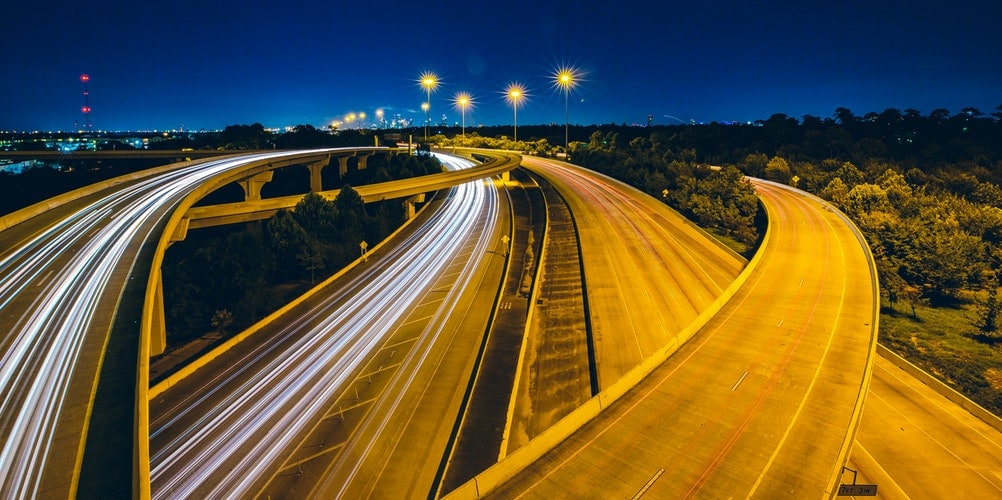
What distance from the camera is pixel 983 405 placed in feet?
92.0

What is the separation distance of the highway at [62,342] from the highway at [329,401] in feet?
10.1

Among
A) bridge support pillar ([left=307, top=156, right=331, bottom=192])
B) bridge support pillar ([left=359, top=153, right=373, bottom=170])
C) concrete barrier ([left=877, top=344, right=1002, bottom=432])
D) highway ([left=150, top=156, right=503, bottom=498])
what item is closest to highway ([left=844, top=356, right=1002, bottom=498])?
concrete barrier ([left=877, top=344, right=1002, bottom=432])

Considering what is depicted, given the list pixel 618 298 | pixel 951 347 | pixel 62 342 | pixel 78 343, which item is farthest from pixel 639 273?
pixel 62 342

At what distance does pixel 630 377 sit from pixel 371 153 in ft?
295

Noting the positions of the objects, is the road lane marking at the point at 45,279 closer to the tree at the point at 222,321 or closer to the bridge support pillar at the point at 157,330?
the bridge support pillar at the point at 157,330

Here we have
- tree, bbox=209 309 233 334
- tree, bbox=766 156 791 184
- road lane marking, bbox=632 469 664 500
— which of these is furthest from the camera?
tree, bbox=766 156 791 184

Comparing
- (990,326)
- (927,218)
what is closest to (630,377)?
(990,326)

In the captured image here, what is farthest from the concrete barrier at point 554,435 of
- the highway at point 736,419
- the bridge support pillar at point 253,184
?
the bridge support pillar at point 253,184

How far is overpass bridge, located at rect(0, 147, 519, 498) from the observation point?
1248cm

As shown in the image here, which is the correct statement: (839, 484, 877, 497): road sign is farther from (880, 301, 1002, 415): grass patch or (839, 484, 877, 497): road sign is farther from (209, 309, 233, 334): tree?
(209, 309, 233, 334): tree

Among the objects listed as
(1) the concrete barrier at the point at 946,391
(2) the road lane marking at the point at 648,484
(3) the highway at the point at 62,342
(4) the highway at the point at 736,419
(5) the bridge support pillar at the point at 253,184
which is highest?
(5) the bridge support pillar at the point at 253,184

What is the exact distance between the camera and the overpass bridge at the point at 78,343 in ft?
40.9

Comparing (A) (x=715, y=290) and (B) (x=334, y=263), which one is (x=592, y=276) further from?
(B) (x=334, y=263)

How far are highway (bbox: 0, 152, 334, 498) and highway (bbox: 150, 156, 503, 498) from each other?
10.1ft
